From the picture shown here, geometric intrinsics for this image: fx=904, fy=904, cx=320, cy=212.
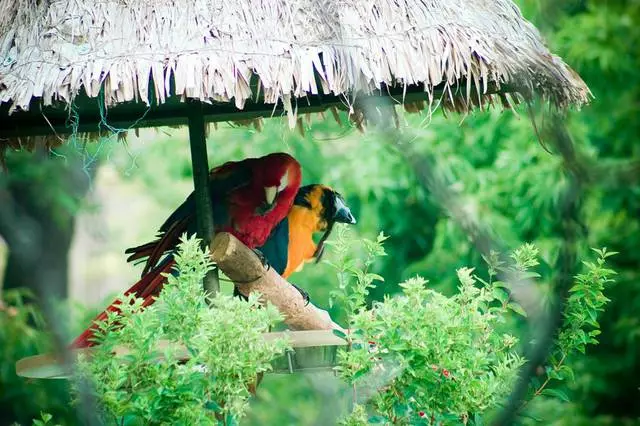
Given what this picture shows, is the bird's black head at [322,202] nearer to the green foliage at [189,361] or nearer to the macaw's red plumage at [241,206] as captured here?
the macaw's red plumage at [241,206]

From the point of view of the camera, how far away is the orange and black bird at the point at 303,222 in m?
3.05

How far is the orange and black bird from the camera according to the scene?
3.05 m

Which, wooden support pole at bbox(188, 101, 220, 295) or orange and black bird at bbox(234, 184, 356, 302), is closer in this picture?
wooden support pole at bbox(188, 101, 220, 295)

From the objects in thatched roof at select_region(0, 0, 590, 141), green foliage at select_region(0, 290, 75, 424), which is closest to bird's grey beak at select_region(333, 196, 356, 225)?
thatched roof at select_region(0, 0, 590, 141)

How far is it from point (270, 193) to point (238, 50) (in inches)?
27.1

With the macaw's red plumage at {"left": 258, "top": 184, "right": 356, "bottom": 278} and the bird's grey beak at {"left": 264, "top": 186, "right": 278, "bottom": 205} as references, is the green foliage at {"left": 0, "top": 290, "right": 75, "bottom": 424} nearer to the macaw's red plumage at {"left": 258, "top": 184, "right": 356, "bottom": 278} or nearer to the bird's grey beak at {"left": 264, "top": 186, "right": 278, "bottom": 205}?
the macaw's red plumage at {"left": 258, "top": 184, "right": 356, "bottom": 278}

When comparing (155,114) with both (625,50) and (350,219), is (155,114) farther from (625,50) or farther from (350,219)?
(625,50)

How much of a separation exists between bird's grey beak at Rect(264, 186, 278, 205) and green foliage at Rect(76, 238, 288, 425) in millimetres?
817

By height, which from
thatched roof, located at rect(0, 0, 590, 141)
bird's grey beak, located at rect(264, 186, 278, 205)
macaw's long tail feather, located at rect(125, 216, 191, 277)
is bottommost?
macaw's long tail feather, located at rect(125, 216, 191, 277)

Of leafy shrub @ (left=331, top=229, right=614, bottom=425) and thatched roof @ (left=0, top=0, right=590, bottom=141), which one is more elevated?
thatched roof @ (left=0, top=0, right=590, bottom=141)

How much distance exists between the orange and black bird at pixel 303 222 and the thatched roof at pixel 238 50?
2.25 ft

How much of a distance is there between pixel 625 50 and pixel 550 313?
3.80 metres

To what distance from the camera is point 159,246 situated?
2754 millimetres

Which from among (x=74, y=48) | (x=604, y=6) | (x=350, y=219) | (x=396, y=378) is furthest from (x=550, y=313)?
(x=604, y=6)
